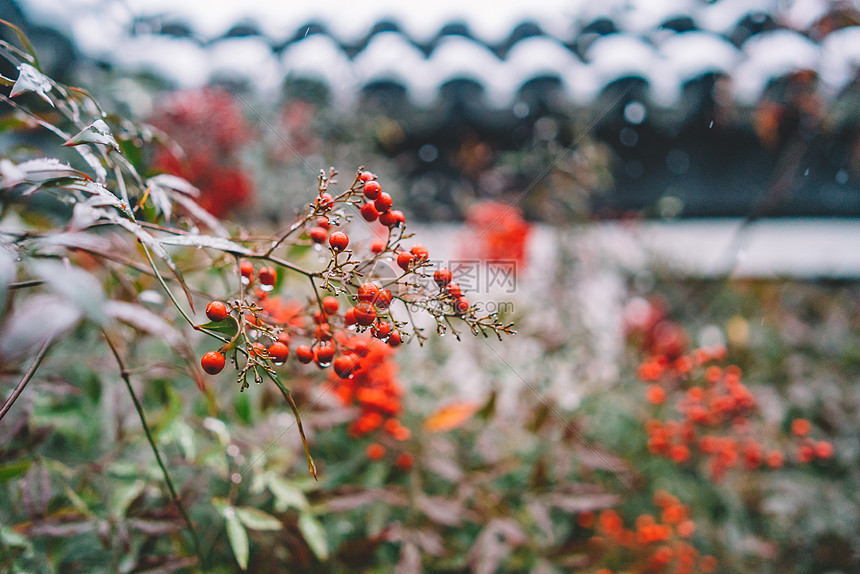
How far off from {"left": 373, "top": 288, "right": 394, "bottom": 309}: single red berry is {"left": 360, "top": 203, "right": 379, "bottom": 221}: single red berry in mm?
111

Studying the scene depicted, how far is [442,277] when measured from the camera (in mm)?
499

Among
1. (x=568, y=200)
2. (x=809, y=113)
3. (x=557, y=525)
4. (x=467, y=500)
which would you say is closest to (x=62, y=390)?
(x=467, y=500)

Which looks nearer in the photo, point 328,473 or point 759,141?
point 328,473

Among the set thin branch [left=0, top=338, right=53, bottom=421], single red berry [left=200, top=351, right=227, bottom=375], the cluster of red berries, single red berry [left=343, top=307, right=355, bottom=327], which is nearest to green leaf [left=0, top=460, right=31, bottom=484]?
thin branch [left=0, top=338, right=53, bottom=421]

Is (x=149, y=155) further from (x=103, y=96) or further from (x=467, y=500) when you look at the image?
(x=467, y=500)

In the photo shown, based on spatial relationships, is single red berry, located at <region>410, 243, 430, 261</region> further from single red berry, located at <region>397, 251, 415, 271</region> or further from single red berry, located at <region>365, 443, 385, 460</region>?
single red berry, located at <region>365, 443, 385, 460</region>

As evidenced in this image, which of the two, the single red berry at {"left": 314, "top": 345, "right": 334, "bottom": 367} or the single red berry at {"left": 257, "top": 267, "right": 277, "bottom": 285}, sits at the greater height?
the single red berry at {"left": 257, "top": 267, "right": 277, "bottom": 285}

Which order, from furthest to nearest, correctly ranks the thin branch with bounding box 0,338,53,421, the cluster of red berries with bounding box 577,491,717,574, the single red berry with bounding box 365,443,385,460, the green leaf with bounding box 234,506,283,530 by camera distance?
the cluster of red berries with bounding box 577,491,717,574 → the single red berry with bounding box 365,443,385,460 → the green leaf with bounding box 234,506,283,530 → the thin branch with bounding box 0,338,53,421

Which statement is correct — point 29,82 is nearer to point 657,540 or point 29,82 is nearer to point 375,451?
point 375,451

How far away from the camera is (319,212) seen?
0.50 metres

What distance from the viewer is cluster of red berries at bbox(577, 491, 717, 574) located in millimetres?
1103

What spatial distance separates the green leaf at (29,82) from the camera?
0.44 m

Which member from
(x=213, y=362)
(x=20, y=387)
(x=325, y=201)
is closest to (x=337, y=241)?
(x=325, y=201)

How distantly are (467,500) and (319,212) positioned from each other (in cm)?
68
